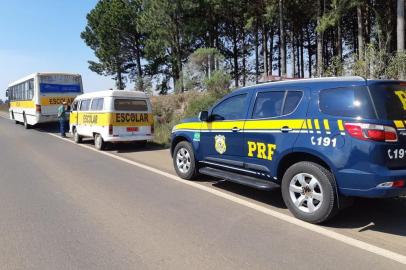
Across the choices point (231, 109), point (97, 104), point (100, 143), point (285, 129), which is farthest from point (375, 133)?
point (97, 104)

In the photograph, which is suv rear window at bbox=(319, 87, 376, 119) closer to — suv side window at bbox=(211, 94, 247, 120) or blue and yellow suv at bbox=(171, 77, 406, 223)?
blue and yellow suv at bbox=(171, 77, 406, 223)

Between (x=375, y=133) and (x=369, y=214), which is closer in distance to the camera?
(x=375, y=133)

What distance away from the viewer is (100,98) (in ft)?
47.4

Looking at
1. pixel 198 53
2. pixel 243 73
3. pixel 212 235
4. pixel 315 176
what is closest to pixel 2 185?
pixel 212 235

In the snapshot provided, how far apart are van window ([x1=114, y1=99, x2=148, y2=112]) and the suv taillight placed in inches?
383

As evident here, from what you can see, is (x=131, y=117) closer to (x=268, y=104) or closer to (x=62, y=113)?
(x=62, y=113)

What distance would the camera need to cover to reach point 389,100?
541 centimetres

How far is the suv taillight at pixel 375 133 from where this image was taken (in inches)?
204

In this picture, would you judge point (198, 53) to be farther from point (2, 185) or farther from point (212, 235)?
point (212, 235)

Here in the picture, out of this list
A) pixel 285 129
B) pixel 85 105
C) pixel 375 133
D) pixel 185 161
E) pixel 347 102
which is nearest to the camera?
pixel 375 133

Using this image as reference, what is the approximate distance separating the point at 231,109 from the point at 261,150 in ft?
3.88

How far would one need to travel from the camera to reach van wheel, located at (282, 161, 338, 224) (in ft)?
18.4

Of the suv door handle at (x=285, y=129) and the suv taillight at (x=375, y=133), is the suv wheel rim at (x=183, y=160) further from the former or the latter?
the suv taillight at (x=375, y=133)

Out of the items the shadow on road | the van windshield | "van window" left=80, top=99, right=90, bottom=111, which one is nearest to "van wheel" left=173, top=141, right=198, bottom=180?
the shadow on road
